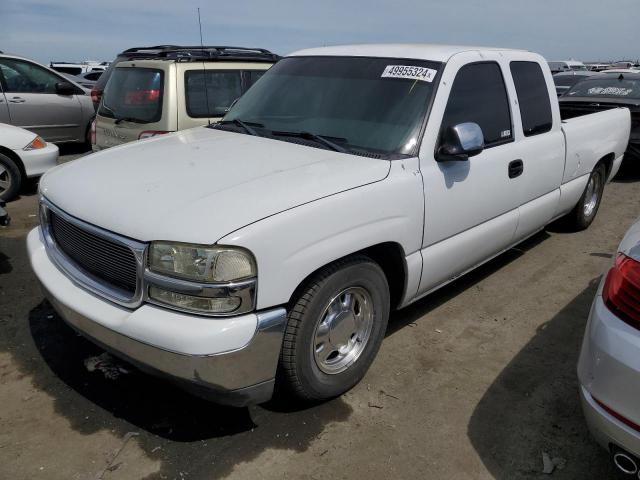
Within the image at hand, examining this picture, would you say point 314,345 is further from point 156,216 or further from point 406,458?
point 156,216

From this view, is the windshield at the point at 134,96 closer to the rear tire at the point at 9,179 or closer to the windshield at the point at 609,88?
the rear tire at the point at 9,179

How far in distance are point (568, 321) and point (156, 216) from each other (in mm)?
3073

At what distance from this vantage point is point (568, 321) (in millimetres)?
3979

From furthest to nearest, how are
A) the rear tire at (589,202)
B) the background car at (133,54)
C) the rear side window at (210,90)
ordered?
the background car at (133,54) < the rear side window at (210,90) < the rear tire at (589,202)

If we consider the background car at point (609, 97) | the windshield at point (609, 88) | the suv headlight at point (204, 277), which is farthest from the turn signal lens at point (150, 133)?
the windshield at point (609, 88)

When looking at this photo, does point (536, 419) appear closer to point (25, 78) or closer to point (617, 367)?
point (617, 367)

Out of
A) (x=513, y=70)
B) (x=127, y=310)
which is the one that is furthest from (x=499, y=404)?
(x=513, y=70)

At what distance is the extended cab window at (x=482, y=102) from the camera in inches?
136

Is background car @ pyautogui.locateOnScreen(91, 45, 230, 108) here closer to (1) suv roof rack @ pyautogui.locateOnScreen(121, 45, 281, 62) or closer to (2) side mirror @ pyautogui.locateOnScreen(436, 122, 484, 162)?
(1) suv roof rack @ pyautogui.locateOnScreen(121, 45, 281, 62)

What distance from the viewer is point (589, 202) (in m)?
5.85

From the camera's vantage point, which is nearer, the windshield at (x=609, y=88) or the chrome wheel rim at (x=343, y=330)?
the chrome wheel rim at (x=343, y=330)

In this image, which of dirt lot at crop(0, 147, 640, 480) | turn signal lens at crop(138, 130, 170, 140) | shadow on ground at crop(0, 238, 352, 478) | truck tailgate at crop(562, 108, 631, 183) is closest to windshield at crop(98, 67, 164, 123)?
turn signal lens at crop(138, 130, 170, 140)

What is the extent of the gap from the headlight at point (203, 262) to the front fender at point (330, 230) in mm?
48

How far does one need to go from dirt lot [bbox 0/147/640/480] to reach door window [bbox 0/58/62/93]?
225 inches
